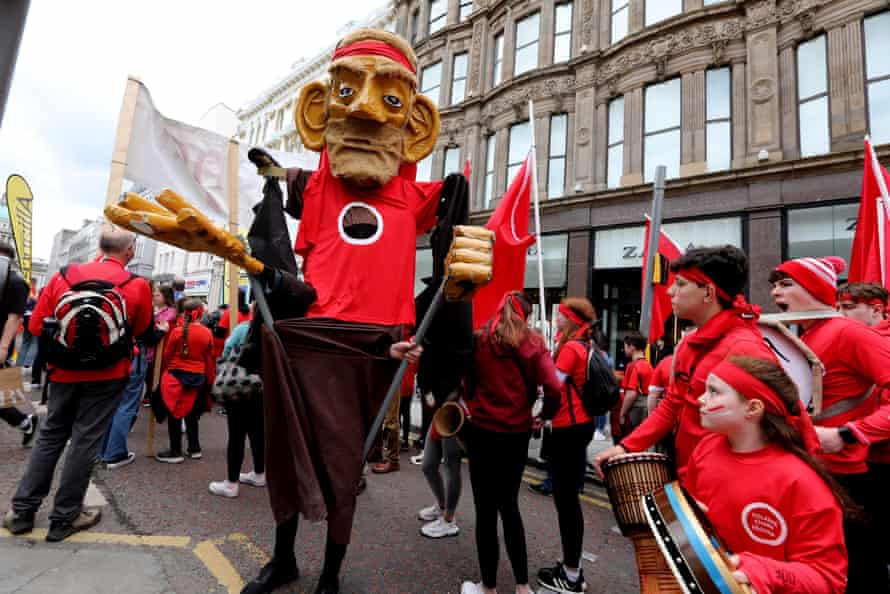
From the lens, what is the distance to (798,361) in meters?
2.39

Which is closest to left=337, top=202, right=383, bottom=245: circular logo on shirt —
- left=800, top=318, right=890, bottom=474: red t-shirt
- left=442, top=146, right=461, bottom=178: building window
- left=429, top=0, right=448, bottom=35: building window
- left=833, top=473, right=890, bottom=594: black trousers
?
left=800, top=318, right=890, bottom=474: red t-shirt

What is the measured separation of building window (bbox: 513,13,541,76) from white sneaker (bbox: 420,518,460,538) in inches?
572

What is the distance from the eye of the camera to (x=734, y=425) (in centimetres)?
170

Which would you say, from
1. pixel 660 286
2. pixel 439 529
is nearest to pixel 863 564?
pixel 439 529

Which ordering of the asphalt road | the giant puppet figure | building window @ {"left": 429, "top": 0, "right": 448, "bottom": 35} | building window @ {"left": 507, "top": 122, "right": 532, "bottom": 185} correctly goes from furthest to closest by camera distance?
1. building window @ {"left": 429, "top": 0, "right": 448, "bottom": 35}
2. building window @ {"left": 507, "top": 122, "right": 532, "bottom": 185}
3. the asphalt road
4. the giant puppet figure

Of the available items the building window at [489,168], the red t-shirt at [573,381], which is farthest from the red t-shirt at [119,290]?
the building window at [489,168]

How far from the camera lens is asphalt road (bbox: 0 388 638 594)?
2846 mm

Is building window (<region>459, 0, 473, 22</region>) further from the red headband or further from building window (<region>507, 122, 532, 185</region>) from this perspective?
the red headband

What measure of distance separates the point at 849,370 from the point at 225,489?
456cm

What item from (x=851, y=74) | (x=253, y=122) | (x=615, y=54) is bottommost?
(x=851, y=74)

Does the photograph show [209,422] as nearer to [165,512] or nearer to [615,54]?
[165,512]

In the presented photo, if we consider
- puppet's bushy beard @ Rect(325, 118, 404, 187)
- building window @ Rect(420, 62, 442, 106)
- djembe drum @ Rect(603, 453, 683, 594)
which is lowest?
djembe drum @ Rect(603, 453, 683, 594)

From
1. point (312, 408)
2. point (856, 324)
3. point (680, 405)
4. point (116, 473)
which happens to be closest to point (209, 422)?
point (116, 473)

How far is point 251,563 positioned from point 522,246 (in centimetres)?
458
